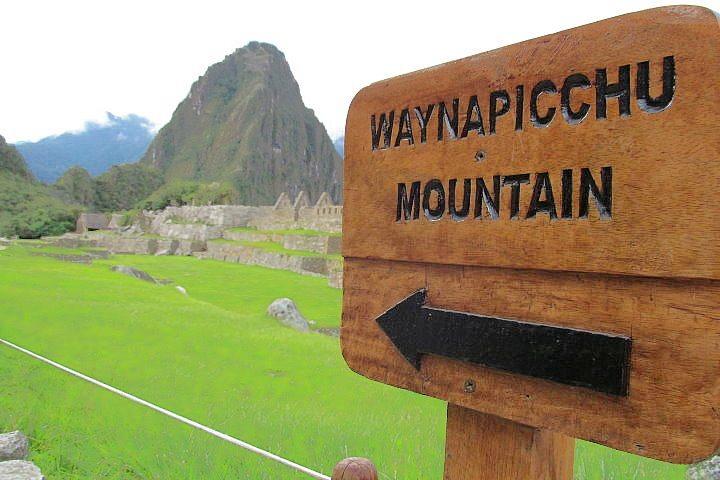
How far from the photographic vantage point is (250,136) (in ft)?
422

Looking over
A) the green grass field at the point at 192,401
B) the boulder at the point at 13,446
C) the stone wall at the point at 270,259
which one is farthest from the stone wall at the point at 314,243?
the boulder at the point at 13,446

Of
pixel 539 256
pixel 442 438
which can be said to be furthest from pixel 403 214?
pixel 442 438

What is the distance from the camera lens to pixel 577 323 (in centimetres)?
113

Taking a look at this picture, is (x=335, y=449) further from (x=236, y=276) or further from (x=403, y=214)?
(x=236, y=276)

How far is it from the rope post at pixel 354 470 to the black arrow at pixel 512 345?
303mm

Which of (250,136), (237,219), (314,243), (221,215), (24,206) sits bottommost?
(314,243)

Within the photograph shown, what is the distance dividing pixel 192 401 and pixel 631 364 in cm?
340

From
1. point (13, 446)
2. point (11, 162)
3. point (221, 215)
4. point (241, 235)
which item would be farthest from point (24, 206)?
point (13, 446)

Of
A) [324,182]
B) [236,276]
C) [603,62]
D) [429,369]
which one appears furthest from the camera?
[324,182]

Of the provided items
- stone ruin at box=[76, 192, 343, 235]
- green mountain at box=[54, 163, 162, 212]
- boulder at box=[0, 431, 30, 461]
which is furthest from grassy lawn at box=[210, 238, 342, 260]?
green mountain at box=[54, 163, 162, 212]

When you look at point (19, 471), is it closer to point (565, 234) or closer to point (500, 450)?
point (500, 450)

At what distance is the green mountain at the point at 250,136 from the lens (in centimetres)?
12694

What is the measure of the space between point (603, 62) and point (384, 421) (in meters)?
3.07

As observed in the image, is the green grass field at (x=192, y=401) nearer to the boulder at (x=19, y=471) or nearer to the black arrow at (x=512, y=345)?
the boulder at (x=19, y=471)
